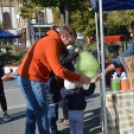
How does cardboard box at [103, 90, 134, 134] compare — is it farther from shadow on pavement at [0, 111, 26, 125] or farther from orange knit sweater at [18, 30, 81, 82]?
shadow on pavement at [0, 111, 26, 125]

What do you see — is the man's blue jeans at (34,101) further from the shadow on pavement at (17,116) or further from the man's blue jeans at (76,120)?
the shadow on pavement at (17,116)

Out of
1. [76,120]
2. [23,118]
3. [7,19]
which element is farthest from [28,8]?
[7,19]

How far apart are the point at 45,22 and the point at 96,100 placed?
33.7 metres

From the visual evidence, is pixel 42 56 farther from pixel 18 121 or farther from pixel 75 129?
pixel 18 121

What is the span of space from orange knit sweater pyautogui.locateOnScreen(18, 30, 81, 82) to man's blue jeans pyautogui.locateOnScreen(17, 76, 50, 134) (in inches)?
3.3

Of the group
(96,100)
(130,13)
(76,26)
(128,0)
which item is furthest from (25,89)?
(76,26)

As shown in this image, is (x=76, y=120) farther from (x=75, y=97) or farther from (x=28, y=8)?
(x=28, y=8)

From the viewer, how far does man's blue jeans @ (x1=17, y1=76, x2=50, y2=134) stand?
2.29 metres

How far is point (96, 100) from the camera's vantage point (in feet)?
15.4

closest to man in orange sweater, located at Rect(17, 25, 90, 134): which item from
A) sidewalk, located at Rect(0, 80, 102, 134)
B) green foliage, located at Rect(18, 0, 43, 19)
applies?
sidewalk, located at Rect(0, 80, 102, 134)

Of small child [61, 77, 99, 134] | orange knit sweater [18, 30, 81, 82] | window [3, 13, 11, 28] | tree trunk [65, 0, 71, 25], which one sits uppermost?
Answer: window [3, 13, 11, 28]

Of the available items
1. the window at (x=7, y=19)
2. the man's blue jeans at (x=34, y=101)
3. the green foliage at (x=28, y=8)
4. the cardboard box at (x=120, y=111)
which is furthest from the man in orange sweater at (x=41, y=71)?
the window at (x=7, y=19)

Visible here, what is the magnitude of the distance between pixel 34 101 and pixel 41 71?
0.38 m

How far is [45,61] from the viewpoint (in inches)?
86.0
